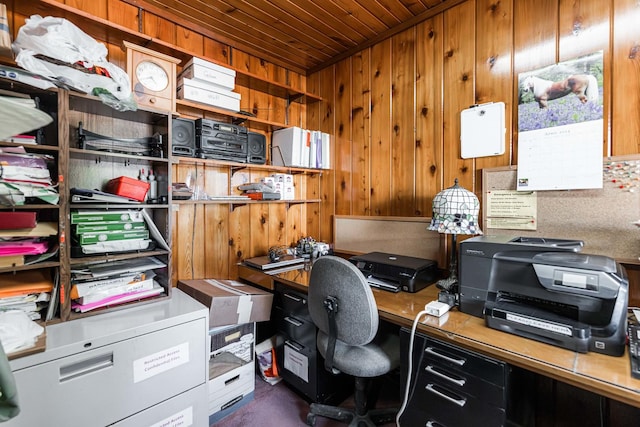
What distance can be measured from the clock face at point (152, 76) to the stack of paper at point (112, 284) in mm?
956

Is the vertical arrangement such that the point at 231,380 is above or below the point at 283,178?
below

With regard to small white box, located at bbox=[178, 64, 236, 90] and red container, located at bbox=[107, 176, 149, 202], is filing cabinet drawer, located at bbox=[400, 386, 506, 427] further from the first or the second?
small white box, located at bbox=[178, 64, 236, 90]

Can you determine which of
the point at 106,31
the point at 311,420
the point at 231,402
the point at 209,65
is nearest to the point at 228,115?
the point at 209,65

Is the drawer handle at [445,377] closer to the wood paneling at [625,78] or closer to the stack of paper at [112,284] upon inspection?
the wood paneling at [625,78]

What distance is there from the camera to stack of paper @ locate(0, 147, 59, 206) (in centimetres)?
116

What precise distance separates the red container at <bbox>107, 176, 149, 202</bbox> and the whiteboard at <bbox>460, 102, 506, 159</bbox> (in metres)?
1.80

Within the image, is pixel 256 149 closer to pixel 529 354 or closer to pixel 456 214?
pixel 456 214

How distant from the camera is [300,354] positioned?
1.83 metres

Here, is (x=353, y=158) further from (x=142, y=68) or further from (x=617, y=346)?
(x=617, y=346)

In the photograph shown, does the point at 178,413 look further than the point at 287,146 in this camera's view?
No

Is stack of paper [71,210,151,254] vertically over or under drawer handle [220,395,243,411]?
over

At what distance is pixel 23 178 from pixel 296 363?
1.63 m

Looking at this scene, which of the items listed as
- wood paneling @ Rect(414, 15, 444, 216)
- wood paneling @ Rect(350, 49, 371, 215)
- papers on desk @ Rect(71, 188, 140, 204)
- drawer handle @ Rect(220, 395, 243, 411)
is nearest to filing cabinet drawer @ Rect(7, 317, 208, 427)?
drawer handle @ Rect(220, 395, 243, 411)

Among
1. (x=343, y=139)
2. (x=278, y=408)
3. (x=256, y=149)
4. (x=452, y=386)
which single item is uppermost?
(x=343, y=139)
